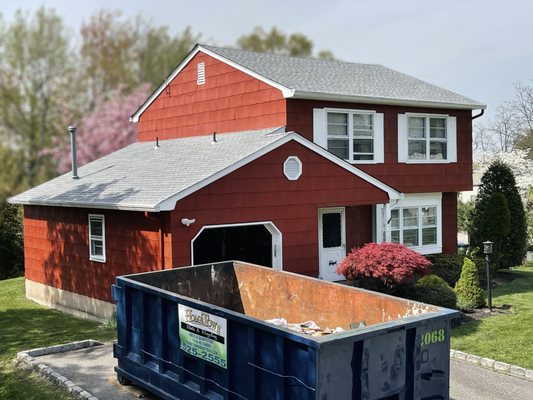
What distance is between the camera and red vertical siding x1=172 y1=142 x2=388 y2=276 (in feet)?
41.8

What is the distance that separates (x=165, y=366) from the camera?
297 inches

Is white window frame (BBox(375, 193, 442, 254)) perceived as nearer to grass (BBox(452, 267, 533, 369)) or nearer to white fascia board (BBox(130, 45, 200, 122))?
grass (BBox(452, 267, 533, 369))

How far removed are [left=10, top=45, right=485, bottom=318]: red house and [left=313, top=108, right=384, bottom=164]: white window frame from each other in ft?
0.13

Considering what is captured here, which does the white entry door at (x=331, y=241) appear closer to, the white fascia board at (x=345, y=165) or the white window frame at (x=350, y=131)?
the white fascia board at (x=345, y=165)

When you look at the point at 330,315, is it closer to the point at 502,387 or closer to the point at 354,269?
the point at 502,387

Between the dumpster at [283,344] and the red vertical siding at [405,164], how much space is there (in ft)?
26.0

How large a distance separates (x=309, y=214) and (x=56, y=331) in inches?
257

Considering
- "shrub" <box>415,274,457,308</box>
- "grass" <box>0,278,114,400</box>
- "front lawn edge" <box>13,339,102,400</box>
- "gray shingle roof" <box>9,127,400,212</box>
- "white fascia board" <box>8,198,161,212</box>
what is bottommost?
"grass" <box>0,278,114,400</box>

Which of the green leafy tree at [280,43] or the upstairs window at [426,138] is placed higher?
the green leafy tree at [280,43]

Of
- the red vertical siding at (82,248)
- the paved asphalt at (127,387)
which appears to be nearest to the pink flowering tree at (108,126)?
the red vertical siding at (82,248)

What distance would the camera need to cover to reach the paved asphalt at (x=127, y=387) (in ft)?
27.7

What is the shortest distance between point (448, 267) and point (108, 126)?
68.5 feet

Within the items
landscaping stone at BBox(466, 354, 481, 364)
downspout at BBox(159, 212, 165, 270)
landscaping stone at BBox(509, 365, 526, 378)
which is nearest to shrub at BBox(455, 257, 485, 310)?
landscaping stone at BBox(466, 354, 481, 364)

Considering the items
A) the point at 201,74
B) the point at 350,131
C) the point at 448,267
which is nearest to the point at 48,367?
the point at 350,131
